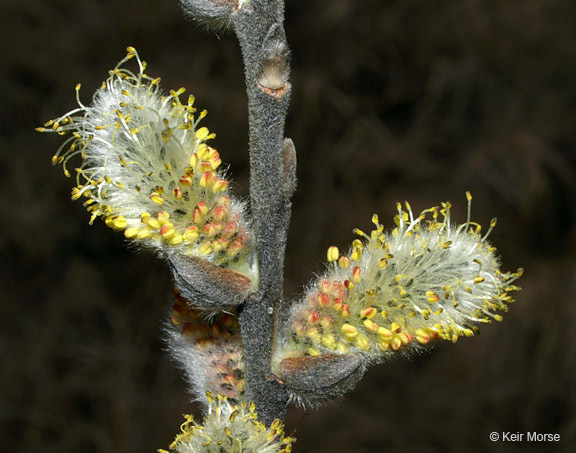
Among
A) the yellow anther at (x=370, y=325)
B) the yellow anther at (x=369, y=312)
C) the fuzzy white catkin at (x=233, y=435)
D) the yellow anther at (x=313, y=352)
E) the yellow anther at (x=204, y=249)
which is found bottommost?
the fuzzy white catkin at (x=233, y=435)

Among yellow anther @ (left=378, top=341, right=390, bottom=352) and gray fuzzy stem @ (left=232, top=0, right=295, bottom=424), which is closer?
gray fuzzy stem @ (left=232, top=0, right=295, bottom=424)

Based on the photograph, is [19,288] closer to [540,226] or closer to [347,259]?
[540,226]

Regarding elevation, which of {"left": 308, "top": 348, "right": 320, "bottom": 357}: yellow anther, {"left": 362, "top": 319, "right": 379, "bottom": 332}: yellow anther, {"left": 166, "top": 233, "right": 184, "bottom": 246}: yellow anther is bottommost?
{"left": 308, "top": 348, "right": 320, "bottom": 357}: yellow anther

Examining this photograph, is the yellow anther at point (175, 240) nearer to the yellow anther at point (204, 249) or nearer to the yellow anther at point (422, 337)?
the yellow anther at point (204, 249)

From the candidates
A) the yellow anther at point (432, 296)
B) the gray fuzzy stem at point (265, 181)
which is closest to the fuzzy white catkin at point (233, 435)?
the gray fuzzy stem at point (265, 181)

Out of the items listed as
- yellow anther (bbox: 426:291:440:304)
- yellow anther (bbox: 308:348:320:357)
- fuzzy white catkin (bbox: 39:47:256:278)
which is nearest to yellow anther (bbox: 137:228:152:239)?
fuzzy white catkin (bbox: 39:47:256:278)

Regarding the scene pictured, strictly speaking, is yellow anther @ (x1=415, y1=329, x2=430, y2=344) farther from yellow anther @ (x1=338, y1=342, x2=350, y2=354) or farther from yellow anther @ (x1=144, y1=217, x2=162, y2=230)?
yellow anther @ (x1=144, y1=217, x2=162, y2=230)

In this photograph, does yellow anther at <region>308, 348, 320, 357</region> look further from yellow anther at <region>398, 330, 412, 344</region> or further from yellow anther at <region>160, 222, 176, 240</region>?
yellow anther at <region>160, 222, 176, 240</region>

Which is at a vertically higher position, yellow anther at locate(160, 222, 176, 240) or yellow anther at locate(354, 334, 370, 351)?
yellow anther at locate(160, 222, 176, 240)

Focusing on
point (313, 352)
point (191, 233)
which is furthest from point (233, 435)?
point (191, 233)

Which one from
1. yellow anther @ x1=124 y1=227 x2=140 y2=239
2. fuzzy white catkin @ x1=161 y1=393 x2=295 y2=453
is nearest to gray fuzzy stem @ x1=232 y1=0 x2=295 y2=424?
fuzzy white catkin @ x1=161 y1=393 x2=295 y2=453
